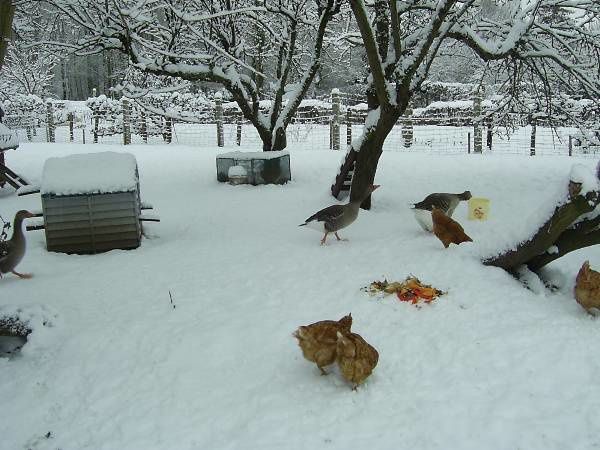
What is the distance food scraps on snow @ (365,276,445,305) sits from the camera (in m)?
4.93

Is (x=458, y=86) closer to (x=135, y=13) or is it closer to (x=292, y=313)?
(x=135, y=13)

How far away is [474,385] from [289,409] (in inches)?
48.1

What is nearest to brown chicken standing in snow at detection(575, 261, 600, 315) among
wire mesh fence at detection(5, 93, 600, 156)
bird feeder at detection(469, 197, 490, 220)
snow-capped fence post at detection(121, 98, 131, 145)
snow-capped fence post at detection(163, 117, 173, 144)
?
bird feeder at detection(469, 197, 490, 220)

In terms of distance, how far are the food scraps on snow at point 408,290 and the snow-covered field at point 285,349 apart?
114 mm

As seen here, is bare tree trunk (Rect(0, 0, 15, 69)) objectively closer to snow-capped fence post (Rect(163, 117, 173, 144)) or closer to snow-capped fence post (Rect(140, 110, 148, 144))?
snow-capped fence post (Rect(163, 117, 173, 144))

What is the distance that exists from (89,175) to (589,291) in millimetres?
5502

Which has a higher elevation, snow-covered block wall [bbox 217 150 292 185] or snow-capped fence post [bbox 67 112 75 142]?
snow-capped fence post [bbox 67 112 75 142]

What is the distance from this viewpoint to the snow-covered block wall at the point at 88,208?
21.5 ft

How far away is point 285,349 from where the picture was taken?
421 centimetres

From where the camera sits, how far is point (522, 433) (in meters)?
3.14

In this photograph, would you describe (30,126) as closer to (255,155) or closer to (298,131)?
(298,131)

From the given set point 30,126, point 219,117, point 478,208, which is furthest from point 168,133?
point 478,208

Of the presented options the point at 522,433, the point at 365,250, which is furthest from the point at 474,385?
the point at 365,250

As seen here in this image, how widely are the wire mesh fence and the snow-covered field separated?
9.65 m
